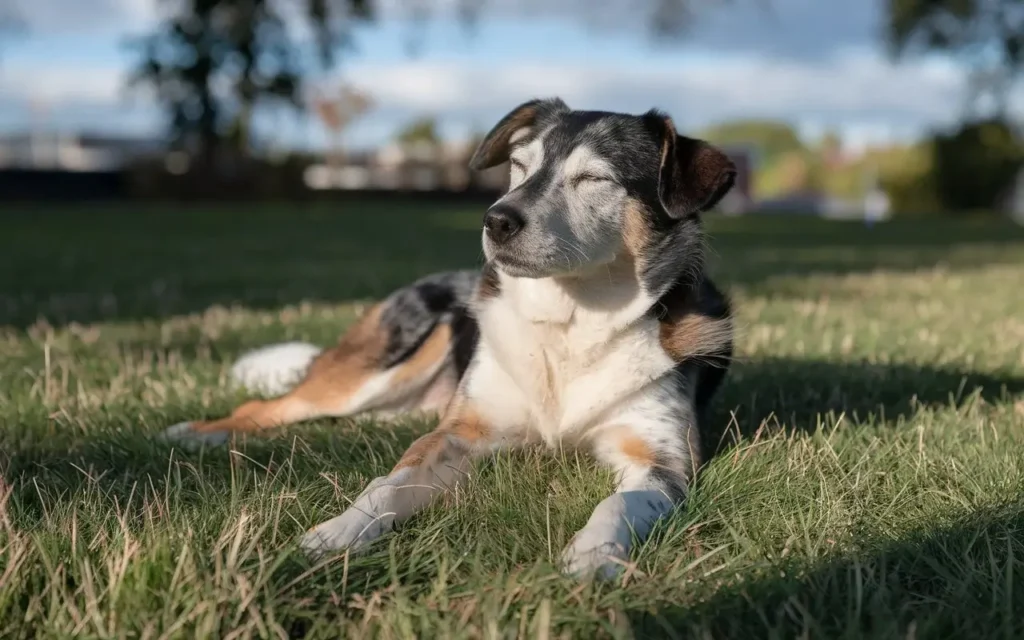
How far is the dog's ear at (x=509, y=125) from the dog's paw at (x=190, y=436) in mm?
1543

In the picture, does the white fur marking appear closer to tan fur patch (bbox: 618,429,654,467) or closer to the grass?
the grass

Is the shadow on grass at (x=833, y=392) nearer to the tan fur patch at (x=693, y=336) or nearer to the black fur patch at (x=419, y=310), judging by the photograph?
the tan fur patch at (x=693, y=336)

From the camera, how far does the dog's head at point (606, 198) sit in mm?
3475

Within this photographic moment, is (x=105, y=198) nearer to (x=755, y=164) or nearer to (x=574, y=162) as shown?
(x=574, y=162)

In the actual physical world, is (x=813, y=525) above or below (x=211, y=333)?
above

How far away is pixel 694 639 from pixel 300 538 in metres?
1.03

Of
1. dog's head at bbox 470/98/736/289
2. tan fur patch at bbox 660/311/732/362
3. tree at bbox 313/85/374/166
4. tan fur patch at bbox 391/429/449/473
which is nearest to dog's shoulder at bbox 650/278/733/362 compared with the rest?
tan fur patch at bbox 660/311/732/362

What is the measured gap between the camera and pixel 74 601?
222 cm

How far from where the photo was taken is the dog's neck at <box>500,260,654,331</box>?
3.63 metres

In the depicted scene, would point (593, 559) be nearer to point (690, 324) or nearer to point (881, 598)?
point (881, 598)

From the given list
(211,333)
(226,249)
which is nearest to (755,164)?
(226,249)

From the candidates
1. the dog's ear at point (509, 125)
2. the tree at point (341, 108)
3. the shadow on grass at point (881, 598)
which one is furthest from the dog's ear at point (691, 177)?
the tree at point (341, 108)

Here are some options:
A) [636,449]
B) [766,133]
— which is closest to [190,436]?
[636,449]

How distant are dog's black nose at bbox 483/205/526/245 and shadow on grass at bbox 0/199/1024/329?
1.06 m
